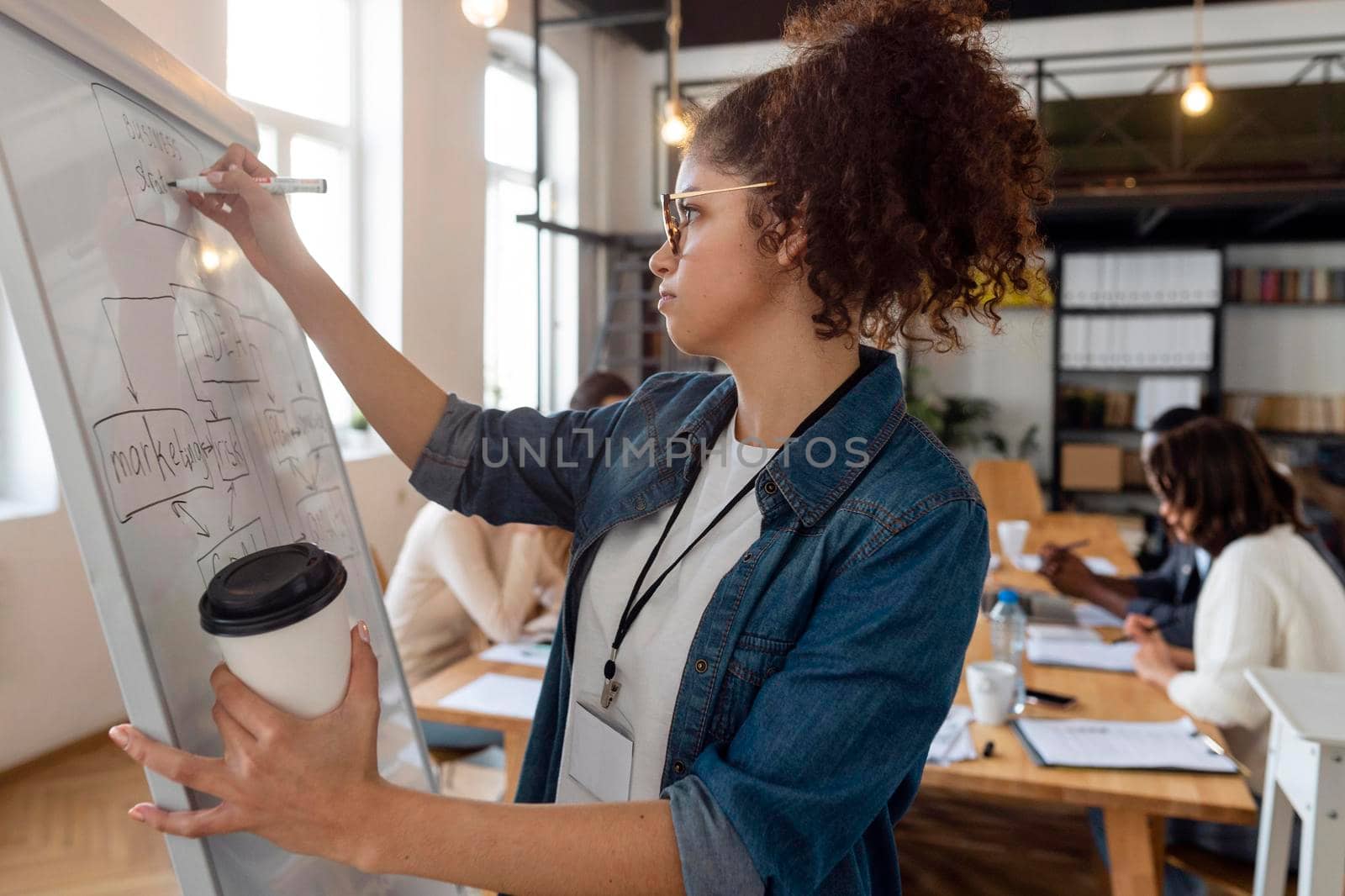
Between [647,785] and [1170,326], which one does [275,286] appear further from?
[1170,326]

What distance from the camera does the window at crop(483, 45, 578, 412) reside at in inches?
271

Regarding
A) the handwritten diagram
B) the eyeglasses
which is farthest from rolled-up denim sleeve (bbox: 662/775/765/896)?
the eyeglasses

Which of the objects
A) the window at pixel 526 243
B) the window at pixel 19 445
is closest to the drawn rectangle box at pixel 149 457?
the window at pixel 19 445

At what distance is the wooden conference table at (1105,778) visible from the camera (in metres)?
1.66

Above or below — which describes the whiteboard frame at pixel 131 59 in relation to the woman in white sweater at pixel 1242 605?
above

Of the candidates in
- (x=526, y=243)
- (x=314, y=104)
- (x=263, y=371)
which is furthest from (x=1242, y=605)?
(x=526, y=243)

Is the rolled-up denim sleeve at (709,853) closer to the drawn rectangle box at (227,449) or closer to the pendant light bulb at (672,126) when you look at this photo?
the drawn rectangle box at (227,449)

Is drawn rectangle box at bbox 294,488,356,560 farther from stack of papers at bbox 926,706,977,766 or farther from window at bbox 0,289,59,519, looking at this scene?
window at bbox 0,289,59,519

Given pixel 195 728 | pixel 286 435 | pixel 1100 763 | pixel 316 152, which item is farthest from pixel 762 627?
pixel 316 152

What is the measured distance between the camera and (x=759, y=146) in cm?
101

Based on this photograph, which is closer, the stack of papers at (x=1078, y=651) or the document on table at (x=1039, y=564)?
the stack of papers at (x=1078, y=651)

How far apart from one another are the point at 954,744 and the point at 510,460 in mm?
1127

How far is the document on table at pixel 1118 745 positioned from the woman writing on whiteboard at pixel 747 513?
2.94 feet

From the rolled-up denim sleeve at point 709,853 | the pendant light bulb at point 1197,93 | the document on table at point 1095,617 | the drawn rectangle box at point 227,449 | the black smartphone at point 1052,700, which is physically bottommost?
the document on table at point 1095,617
